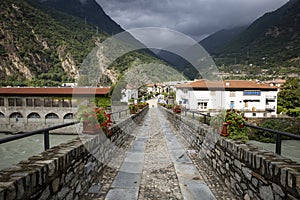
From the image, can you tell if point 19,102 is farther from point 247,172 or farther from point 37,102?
point 247,172

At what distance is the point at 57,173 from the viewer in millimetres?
2262

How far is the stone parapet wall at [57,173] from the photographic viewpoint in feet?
5.47

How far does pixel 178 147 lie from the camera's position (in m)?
6.24

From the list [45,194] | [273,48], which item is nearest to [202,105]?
[45,194]

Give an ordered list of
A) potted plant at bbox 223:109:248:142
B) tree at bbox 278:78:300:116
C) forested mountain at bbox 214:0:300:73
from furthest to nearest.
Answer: forested mountain at bbox 214:0:300:73, tree at bbox 278:78:300:116, potted plant at bbox 223:109:248:142

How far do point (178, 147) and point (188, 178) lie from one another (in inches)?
99.3

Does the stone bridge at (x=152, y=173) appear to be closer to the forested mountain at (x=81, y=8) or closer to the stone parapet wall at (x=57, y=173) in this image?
the stone parapet wall at (x=57, y=173)

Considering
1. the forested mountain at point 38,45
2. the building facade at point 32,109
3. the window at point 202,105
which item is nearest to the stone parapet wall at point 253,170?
the window at point 202,105

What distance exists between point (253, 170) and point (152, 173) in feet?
6.53

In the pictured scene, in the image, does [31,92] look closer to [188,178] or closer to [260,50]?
[188,178]

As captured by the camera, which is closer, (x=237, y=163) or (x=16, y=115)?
(x=237, y=163)

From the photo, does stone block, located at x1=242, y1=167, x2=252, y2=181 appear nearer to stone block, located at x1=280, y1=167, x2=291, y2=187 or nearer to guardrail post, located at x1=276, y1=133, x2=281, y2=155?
guardrail post, located at x1=276, y1=133, x2=281, y2=155

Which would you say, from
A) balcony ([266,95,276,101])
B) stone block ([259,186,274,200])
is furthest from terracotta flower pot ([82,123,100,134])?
balcony ([266,95,276,101])

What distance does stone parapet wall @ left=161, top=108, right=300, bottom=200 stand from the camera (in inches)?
75.0
